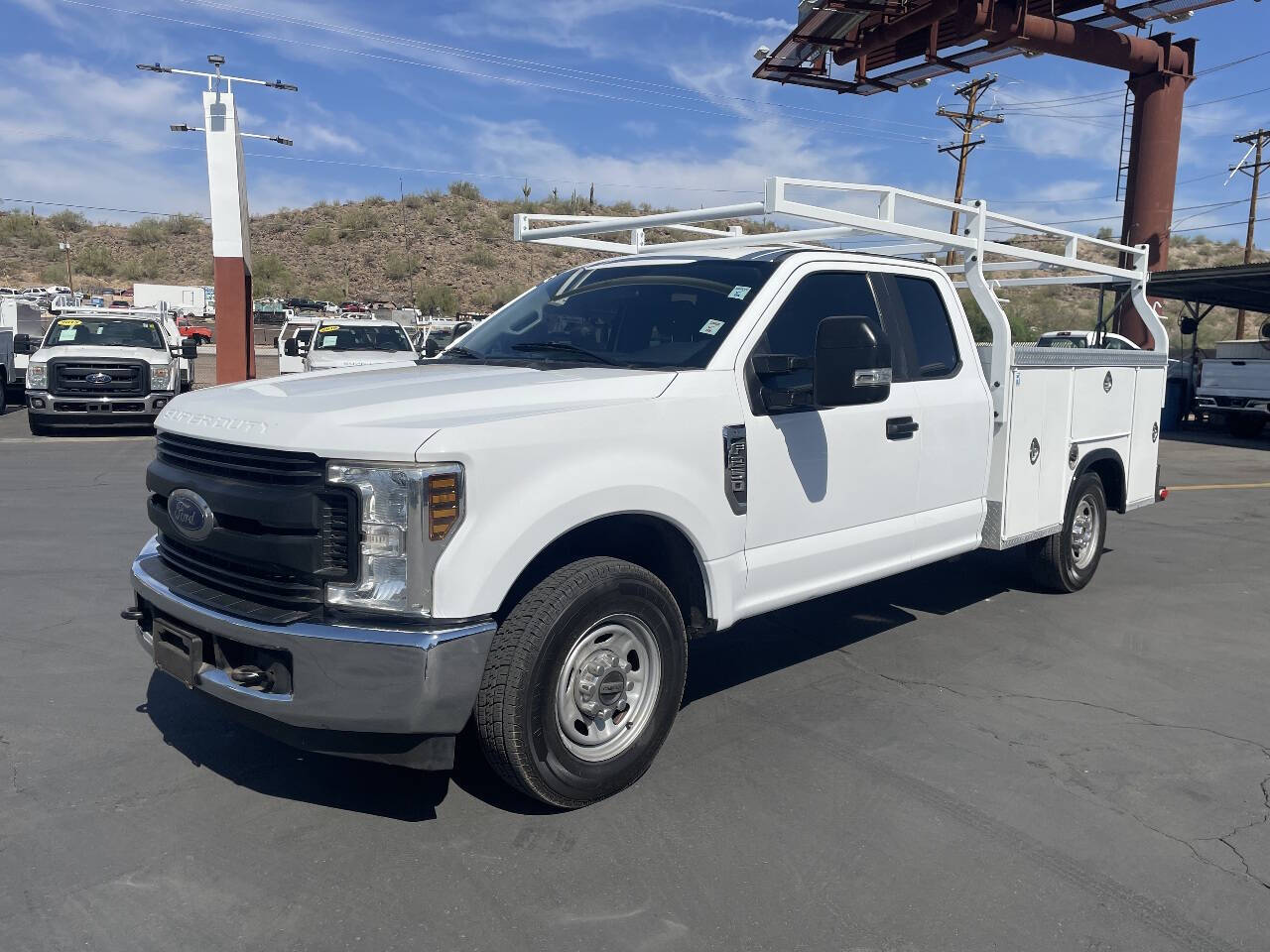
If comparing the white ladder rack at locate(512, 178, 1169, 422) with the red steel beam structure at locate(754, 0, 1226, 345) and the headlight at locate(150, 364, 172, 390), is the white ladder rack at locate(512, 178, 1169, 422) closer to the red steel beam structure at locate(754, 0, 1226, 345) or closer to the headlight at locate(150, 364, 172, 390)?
the headlight at locate(150, 364, 172, 390)

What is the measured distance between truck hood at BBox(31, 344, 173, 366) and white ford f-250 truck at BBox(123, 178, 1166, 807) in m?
12.0

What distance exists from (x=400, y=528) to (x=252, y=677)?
74 cm

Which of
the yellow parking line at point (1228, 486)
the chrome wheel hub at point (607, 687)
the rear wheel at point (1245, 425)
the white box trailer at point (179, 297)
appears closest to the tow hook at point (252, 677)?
the chrome wheel hub at point (607, 687)

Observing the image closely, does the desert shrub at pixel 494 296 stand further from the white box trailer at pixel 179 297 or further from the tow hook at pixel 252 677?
the tow hook at pixel 252 677

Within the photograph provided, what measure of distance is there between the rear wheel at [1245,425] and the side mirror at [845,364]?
20.6 meters

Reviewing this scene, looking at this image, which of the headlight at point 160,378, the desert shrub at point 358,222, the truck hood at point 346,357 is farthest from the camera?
the desert shrub at point 358,222

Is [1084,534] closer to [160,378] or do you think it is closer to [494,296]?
[160,378]

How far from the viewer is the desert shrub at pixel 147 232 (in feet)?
235

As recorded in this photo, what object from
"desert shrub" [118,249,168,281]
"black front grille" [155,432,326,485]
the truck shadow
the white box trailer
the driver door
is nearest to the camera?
"black front grille" [155,432,326,485]

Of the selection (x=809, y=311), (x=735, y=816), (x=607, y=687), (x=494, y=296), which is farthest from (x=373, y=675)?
(x=494, y=296)

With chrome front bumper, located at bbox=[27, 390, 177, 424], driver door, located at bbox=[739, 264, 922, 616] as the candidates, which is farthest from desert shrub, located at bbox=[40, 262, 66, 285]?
driver door, located at bbox=[739, 264, 922, 616]

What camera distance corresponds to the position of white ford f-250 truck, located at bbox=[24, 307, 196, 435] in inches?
590

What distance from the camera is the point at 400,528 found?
10.6 feet

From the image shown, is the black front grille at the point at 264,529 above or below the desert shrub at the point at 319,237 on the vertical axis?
below
